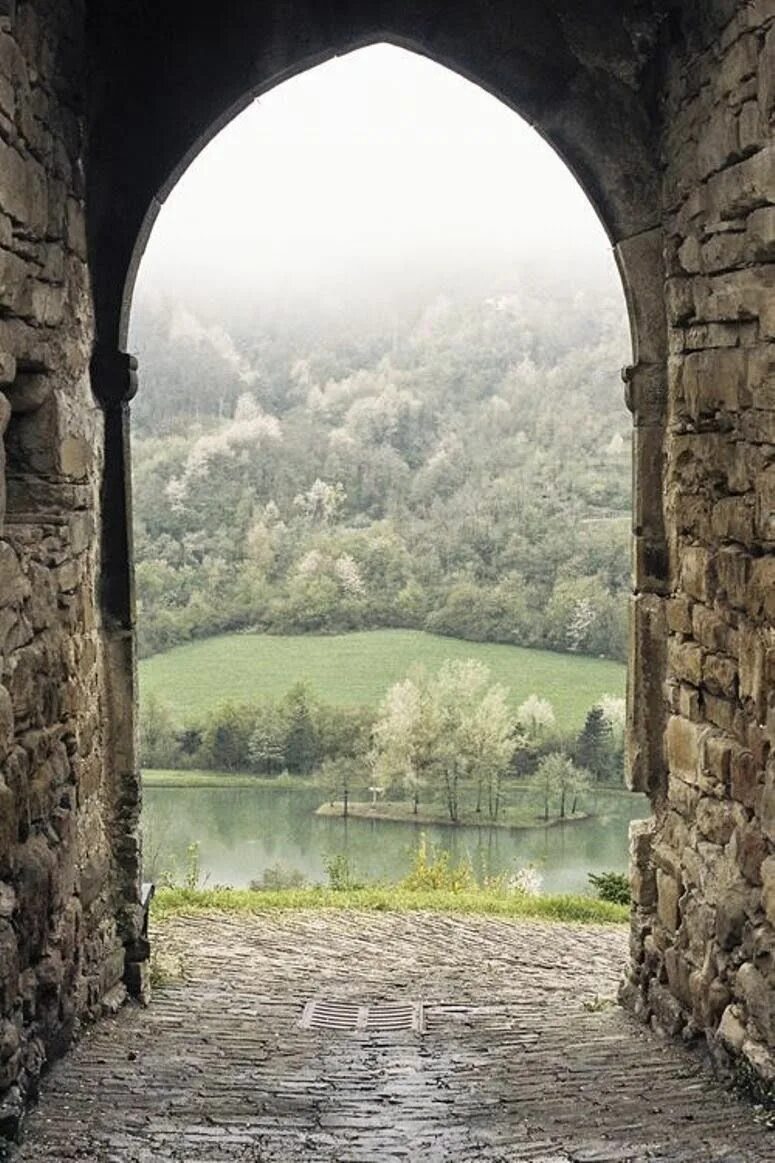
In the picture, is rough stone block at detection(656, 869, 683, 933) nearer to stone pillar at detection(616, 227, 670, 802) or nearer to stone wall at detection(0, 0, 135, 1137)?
stone pillar at detection(616, 227, 670, 802)

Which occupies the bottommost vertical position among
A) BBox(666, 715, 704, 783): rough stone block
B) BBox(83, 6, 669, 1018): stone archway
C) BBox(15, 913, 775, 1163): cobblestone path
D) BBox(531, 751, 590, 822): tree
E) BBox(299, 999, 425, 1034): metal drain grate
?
BBox(531, 751, 590, 822): tree

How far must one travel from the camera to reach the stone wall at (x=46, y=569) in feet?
13.4

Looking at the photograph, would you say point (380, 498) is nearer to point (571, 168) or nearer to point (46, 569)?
point (571, 168)

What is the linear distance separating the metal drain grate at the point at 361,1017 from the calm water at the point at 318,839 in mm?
8261

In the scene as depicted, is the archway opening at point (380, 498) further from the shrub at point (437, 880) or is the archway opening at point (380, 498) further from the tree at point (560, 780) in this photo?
the shrub at point (437, 880)

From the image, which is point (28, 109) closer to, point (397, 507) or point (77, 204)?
point (77, 204)

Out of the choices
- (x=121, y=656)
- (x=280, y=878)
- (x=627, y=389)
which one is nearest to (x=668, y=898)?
(x=627, y=389)

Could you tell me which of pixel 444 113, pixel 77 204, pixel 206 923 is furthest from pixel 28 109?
pixel 444 113

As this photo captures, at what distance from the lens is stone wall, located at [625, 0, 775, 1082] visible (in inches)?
169

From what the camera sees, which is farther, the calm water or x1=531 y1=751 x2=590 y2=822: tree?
x1=531 y1=751 x2=590 y2=822: tree

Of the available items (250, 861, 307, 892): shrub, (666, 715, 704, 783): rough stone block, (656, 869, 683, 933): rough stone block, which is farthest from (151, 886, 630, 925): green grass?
(250, 861, 307, 892): shrub

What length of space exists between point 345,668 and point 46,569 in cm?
1412

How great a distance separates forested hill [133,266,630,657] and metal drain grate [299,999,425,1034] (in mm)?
12381

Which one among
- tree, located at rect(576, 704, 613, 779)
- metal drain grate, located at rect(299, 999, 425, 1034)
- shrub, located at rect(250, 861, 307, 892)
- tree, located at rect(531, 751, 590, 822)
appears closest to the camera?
metal drain grate, located at rect(299, 999, 425, 1034)
